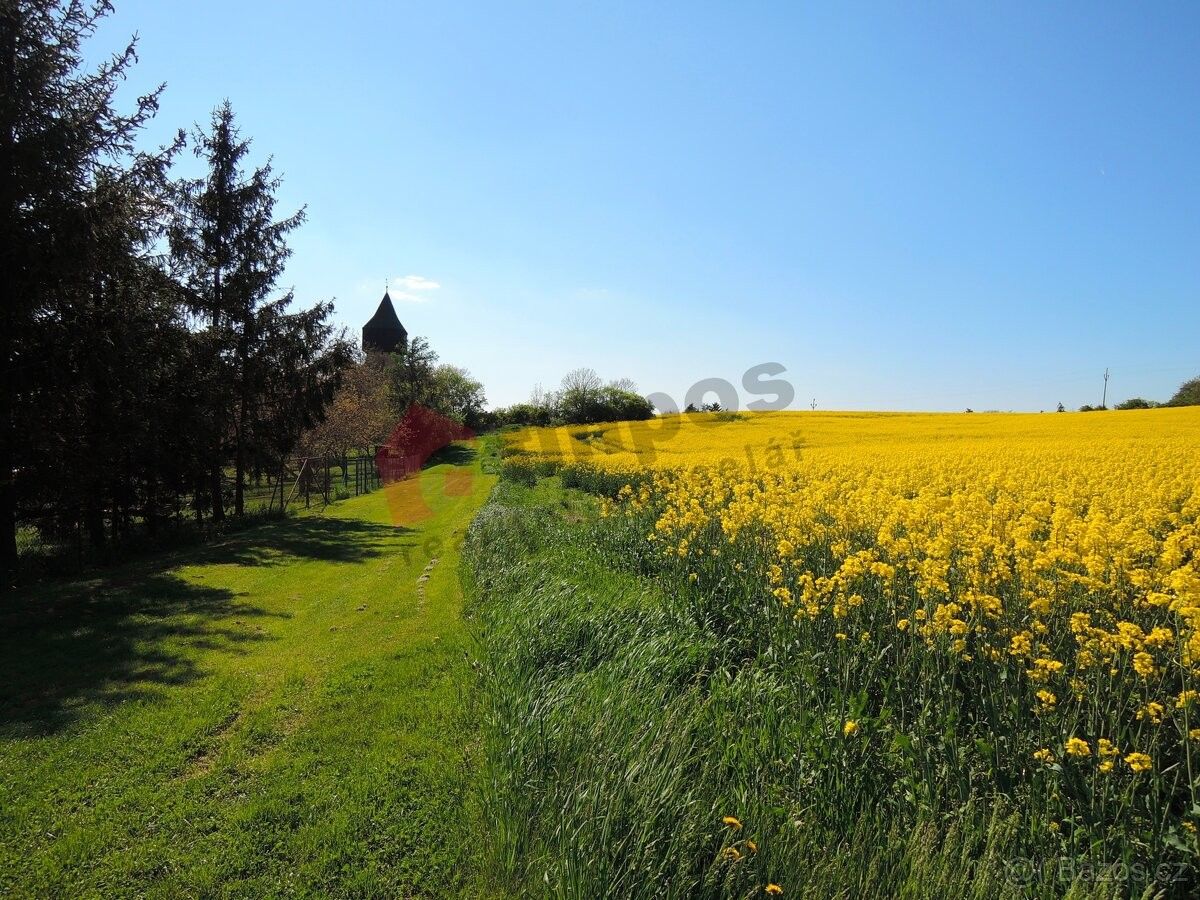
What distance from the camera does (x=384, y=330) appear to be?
76.5m

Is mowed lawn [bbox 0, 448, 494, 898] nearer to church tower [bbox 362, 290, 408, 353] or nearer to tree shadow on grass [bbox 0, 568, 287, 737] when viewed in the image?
tree shadow on grass [bbox 0, 568, 287, 737]

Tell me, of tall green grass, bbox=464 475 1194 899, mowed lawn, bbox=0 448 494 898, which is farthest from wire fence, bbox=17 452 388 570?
tall green grass, bbox=464 475 1194 899

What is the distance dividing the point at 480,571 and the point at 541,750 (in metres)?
5.41

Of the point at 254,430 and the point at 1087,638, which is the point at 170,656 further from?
the point at 254,430

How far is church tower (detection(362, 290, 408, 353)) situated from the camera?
7575 centimetres

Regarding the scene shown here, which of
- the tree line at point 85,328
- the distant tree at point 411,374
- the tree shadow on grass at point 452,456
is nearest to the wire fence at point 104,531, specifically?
the tree line at point 85,328

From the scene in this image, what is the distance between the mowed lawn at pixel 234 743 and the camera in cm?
335

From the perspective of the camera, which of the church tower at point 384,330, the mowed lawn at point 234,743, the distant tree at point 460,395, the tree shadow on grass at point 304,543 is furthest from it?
the church tower at point 384,330

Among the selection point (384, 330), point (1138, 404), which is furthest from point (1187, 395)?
point (384, 330)

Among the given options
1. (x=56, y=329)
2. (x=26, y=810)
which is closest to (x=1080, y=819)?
(x=26, y=810)

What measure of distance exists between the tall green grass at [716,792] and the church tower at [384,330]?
249ft

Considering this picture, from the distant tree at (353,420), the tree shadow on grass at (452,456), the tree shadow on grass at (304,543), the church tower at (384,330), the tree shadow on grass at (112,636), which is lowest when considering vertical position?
the tree shadow on grass at (304,543)

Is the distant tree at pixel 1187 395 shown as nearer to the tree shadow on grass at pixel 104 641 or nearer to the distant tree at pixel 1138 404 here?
the distant tree at pixel 1138 404

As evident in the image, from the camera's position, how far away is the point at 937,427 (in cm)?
2839
